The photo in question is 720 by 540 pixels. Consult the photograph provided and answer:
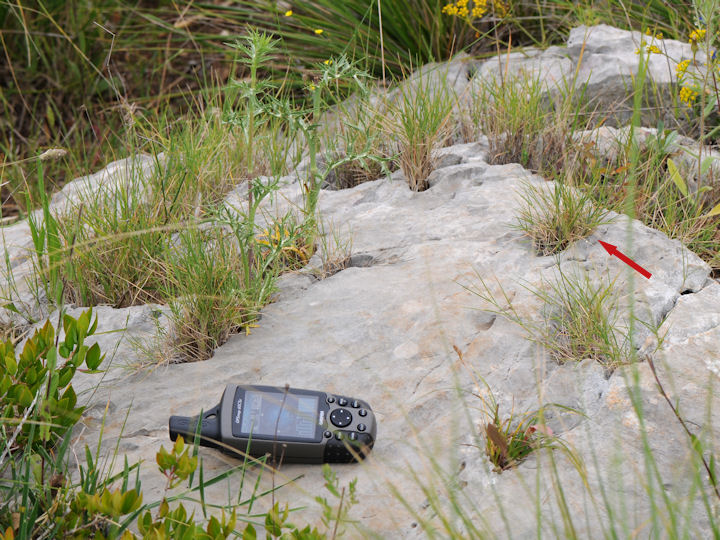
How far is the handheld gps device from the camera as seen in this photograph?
167 cm

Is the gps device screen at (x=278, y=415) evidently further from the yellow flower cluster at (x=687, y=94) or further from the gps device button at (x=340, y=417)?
the yellow flower cluster at (x=687, y=94)

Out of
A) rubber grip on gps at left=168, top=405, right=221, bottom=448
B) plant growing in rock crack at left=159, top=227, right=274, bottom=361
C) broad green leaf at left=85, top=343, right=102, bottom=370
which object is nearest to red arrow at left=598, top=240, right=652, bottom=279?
plant growing in rock crack at left=159, top=227, right=274, bottom=361

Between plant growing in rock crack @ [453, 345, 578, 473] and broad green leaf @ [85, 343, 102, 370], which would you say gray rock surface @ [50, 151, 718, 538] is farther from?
broad green leaf @ [85, 343, 102, 370]

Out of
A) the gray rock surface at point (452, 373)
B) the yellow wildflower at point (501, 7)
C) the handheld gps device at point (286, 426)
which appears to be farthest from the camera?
the yellow wildflower at point (501, 7)

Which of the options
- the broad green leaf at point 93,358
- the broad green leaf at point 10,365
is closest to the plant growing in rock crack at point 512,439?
the broad green leaf at point 93,358

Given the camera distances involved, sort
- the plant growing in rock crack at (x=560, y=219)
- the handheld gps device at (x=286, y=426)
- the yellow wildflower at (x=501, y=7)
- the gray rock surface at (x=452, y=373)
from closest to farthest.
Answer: the gray rock surface at (x=452, y=373) → the handheld gps device at (x=286, y=426) → the plant growing in rock crack at (x=560, y=219) → the yellow wildflower at (x=501, y=7)

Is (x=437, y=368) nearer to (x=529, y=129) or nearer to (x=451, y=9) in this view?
(x=529, y=129)

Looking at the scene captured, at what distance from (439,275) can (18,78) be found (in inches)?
136

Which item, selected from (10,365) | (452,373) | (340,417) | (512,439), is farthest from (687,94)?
(10,365)

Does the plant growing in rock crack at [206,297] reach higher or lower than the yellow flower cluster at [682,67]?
lower

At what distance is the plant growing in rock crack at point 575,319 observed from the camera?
6.09 feet

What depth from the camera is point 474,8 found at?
139 inches

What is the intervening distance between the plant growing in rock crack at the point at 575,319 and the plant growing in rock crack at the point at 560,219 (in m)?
0.18

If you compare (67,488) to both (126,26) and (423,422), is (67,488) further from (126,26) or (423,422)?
(126,26)
